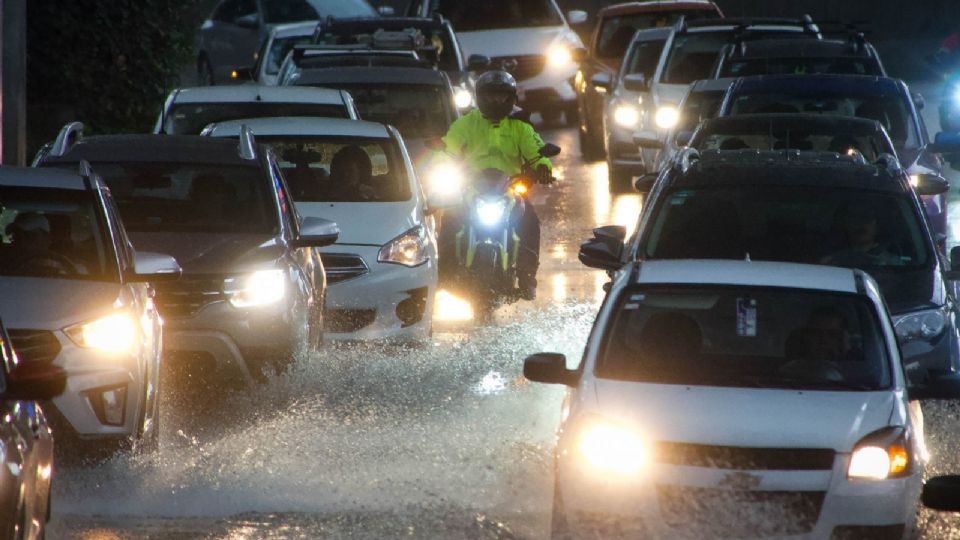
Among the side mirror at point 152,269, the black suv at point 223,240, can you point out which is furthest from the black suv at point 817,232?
the side mirror at point 152,269

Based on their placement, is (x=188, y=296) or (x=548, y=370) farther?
(x=188, y=296)

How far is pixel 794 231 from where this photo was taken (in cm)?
1190

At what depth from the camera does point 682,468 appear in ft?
25.7

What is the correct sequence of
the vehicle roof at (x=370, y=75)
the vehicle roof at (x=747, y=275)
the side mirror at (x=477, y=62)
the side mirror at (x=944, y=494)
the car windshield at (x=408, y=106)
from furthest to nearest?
the side mirror at (x=477, y=62) → the vehicle roof at (x=370, y=75) → the car windshield at (x=408, y=106) → the vehicle roof at (x=747, y=275) → the side mirror at (x=944, y=494)

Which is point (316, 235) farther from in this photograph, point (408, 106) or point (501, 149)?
point (408, 106)

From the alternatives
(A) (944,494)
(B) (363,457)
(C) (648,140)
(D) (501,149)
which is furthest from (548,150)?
(A) (944,494)

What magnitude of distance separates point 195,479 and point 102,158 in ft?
11.3

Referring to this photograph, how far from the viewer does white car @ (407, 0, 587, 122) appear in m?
31.3

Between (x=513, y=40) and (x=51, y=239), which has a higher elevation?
(x=513, y=40)

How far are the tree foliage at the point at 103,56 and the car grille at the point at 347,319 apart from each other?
8.95m

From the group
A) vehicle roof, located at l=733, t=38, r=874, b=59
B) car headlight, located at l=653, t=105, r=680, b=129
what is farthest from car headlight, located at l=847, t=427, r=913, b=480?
car headlight, located at l=653, t=105, r=680, b=129

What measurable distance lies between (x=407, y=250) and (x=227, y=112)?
3.45 m

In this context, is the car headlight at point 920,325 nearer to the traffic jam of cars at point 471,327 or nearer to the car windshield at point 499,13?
the traffic jam of cars at point 471,327

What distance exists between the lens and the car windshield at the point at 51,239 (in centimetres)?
1005
